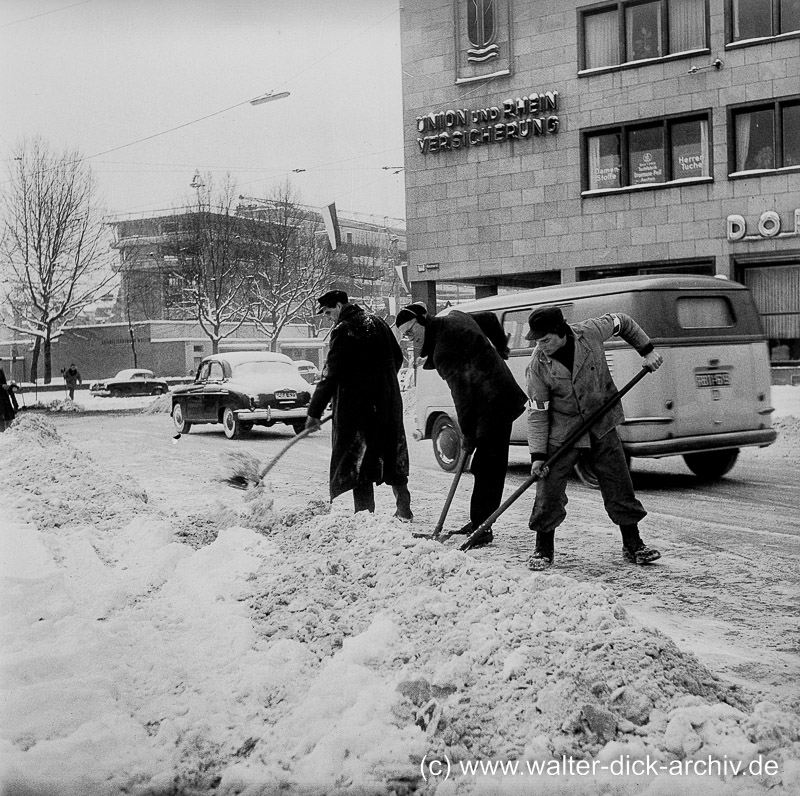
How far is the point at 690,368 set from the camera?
9.12m

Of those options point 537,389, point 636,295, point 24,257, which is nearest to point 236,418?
point 24,257

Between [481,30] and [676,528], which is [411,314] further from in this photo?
[481,30]

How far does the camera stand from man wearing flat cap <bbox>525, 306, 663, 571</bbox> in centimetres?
603

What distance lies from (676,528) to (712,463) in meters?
2.93

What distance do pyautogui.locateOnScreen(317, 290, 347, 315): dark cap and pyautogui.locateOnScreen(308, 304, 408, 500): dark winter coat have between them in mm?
72

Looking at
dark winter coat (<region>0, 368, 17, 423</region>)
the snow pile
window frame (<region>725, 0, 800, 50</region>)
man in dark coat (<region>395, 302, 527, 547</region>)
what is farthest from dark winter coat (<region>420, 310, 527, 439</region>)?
window frame (<region>725, 0, 800, 50</region>)

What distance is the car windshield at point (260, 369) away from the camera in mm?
12094

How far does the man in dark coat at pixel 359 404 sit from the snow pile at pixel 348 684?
1.76 m

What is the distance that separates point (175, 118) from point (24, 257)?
5.05 m

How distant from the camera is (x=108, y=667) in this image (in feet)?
12.7

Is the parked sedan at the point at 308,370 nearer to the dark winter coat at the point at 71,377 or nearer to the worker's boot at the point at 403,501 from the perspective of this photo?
the worker's boot at the point at 403,501

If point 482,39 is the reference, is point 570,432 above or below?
below

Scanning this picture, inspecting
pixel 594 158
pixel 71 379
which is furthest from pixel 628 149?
pixel 71 379

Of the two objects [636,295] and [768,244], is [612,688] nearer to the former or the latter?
[636,295]
